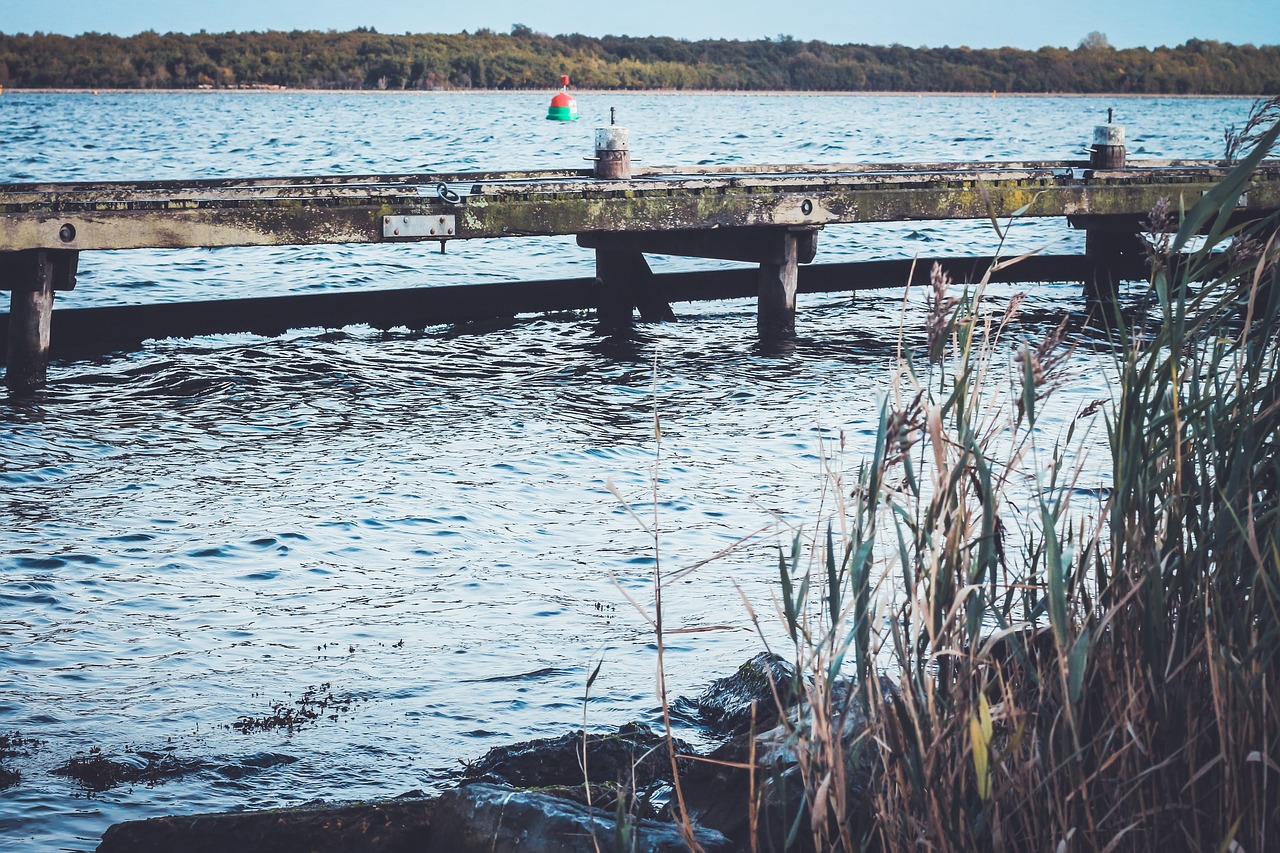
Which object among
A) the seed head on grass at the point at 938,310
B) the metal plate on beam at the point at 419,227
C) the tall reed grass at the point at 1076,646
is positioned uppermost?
the metal plate on beam at the point at 419,227

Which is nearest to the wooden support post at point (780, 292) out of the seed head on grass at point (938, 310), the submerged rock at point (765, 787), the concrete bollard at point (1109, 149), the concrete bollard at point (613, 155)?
the concrete bollard at point (613, 155)

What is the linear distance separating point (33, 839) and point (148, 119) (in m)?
71.8

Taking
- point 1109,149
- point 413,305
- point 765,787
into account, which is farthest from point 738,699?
point 1109,149

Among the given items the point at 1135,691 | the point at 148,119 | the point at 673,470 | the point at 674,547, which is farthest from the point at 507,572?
the point at 148,119

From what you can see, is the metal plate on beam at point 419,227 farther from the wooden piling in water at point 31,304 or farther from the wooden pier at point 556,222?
the wooden piling in water at point 31,304

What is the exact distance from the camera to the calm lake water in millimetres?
4504

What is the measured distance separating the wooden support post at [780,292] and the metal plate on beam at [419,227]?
3319 mm

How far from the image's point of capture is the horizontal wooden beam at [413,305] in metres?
11.4

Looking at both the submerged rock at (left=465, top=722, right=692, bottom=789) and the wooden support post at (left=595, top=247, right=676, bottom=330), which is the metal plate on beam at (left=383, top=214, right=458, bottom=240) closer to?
the wooden support post at (left=595, top=247, right=676, bottom=330)

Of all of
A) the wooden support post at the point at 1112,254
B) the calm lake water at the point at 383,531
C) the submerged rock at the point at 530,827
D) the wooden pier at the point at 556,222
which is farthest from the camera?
the wooden support post at the point at 1112,254

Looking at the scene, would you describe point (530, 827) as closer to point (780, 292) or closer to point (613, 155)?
point (613, 155)

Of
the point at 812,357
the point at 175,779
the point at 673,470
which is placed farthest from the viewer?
the point at 812,357

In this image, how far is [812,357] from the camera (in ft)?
39.2

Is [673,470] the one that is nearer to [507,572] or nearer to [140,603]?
[507,572]
